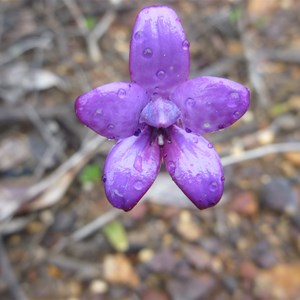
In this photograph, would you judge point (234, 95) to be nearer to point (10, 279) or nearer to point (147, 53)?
point (147, 53)

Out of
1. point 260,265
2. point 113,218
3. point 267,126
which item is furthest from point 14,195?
point 267,126

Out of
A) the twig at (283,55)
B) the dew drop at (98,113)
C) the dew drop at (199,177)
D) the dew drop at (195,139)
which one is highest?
the dew drop at (98,113)

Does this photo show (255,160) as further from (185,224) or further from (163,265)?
(163,265)

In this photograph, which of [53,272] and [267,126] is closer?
[53,272]

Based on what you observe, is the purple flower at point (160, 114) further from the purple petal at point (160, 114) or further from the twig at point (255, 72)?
the twig at point (255, 72)

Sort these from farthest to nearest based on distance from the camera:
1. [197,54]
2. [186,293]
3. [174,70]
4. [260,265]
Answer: [197,54], [260,265], [186,293], [174,70]

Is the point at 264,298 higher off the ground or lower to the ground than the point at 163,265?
lower

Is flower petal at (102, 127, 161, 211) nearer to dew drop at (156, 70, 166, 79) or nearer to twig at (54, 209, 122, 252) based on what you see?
dew drop at (156, 70, 166, 79)

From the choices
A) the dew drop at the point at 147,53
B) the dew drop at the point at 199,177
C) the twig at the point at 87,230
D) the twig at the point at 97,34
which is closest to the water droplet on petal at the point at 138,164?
the dew drop at the point at 199,177
